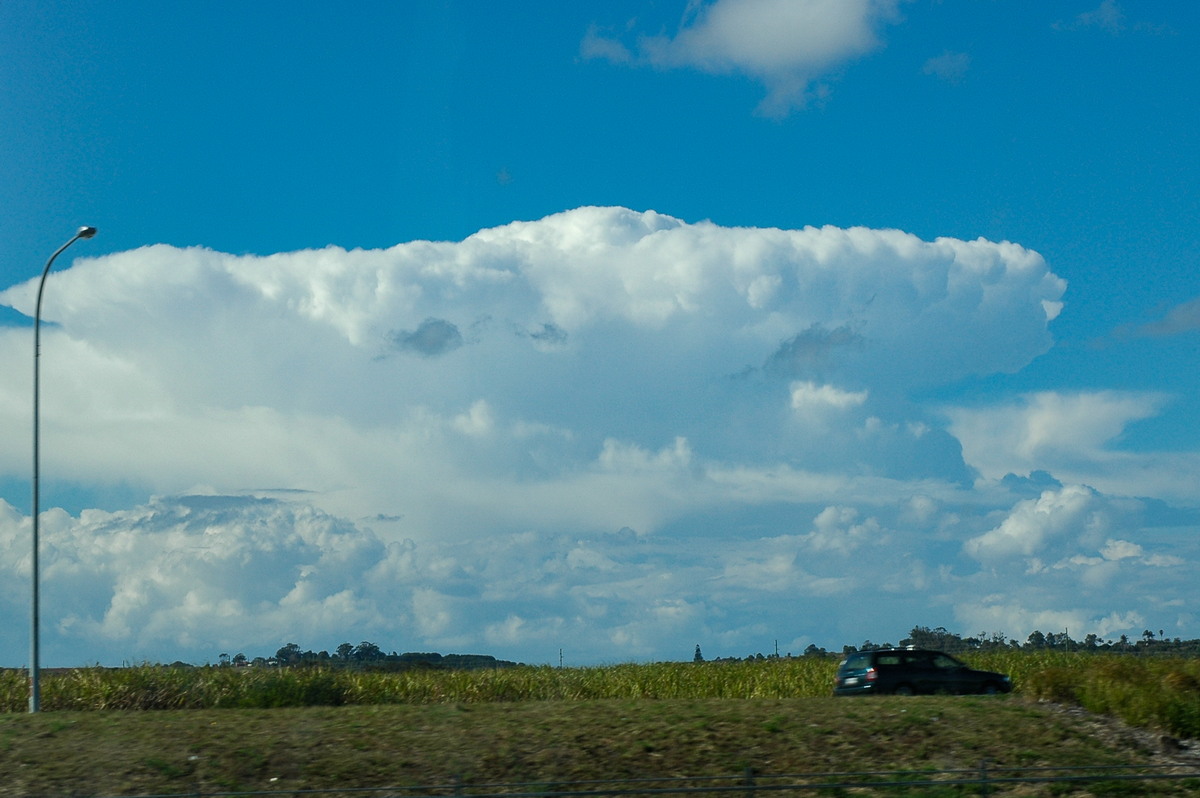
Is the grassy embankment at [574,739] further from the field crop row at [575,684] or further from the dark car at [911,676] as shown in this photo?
the dark car at [911,676]

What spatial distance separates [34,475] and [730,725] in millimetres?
16697

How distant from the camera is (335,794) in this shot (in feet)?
61.2

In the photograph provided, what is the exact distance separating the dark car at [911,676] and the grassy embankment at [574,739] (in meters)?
5.02

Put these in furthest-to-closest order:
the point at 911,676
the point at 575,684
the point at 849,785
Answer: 1. the point at 575,684
2. the point at 911,676
3. the point at 849,785

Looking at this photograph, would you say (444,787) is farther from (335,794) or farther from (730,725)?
(730,725)

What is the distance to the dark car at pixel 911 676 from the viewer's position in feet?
97.5

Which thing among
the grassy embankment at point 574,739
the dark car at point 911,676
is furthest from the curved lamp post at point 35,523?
the dark car at point 911,676

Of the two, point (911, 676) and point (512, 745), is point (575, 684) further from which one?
point (512, 745)

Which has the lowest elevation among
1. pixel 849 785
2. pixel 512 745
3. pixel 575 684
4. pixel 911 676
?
pixel 849 785

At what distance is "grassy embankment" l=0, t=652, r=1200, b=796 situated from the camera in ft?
62.5

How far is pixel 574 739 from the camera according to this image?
2038cm

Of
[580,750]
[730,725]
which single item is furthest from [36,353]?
[730,725]

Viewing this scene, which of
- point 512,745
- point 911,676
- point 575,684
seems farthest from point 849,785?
point 575,684

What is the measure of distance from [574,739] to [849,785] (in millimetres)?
5149
